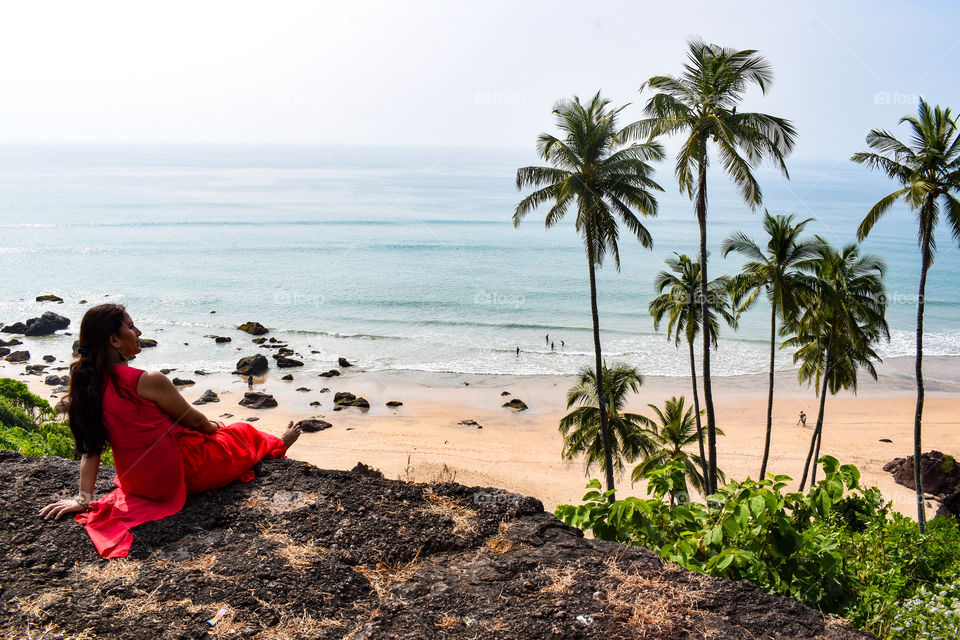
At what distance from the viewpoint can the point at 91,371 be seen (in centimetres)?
420

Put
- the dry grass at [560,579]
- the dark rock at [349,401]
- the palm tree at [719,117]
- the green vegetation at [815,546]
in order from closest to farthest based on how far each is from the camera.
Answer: the dry grass at [560,579]
the green vegetation at [815,546]
the palm tree at [719,117]
the dark rock at [349,401]

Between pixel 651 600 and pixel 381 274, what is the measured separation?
196ft

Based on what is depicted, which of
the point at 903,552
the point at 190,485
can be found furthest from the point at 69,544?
the point at 903,552

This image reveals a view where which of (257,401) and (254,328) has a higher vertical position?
(254,328)

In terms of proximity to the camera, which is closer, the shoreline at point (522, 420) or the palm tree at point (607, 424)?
the palm tree at point (607, 424)

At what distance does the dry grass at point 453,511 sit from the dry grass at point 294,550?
0.81 meters

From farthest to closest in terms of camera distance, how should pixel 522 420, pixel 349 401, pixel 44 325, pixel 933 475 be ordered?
pixel 44 325
pixel 349 401
pixel 522 420
pixel 933 475

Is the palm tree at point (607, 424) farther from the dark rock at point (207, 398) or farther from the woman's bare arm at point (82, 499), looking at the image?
the dark rock at point (207, 398)

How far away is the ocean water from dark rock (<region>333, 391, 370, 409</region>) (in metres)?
5.99

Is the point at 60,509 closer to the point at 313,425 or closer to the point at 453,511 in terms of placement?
the point at 453,511

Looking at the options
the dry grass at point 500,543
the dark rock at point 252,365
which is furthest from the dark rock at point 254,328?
the dry grass at point 500,543

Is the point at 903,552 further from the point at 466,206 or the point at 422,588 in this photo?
the point at 466,206

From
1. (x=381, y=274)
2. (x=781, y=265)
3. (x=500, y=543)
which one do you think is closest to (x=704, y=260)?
(x=781, y=265)

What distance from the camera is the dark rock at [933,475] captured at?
22.0 m
